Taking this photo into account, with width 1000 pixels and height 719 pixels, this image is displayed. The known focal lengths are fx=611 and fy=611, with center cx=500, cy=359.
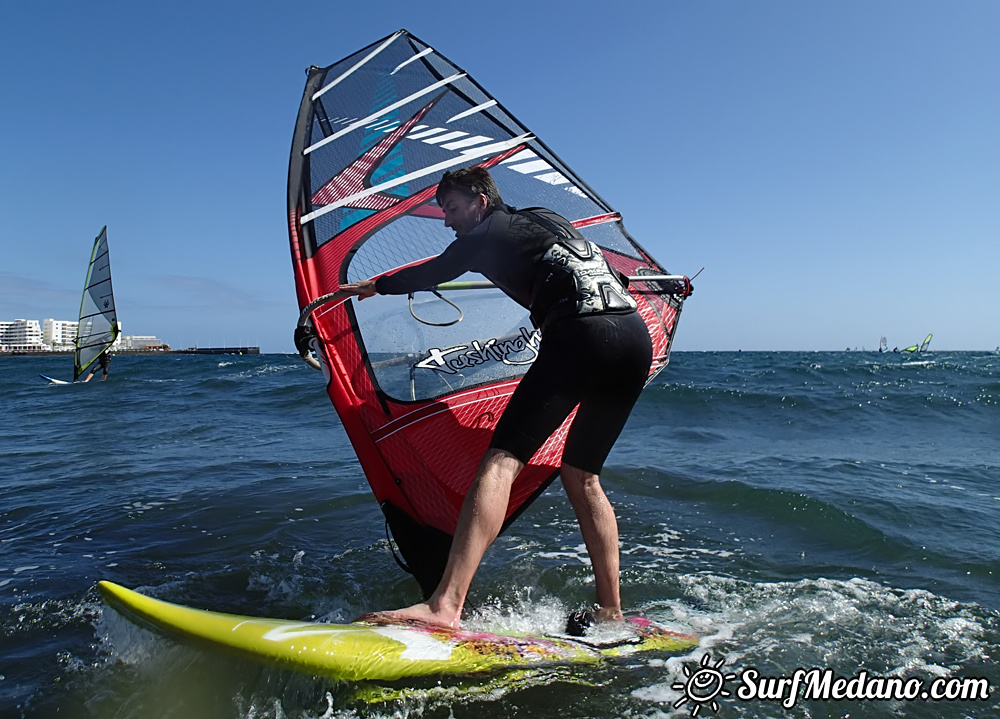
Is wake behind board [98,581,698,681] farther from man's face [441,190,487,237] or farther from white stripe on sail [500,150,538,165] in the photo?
white stripe on sail [500,150,538,165]

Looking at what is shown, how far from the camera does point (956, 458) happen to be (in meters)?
6.06

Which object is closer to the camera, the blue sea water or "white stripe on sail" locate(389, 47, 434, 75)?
the blue sea water

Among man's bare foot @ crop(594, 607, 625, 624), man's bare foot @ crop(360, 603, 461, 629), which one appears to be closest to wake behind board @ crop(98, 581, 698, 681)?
man's bare foot @ crop(360, 603, 461, 629)

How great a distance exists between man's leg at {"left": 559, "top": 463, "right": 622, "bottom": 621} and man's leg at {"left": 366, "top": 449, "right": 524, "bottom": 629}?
334 millimetres

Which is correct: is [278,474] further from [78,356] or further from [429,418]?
[78,356]

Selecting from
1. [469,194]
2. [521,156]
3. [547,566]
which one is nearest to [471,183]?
[469,194]

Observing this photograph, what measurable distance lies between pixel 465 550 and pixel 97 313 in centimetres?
Result: 2148

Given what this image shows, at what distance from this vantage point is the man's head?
2.27m

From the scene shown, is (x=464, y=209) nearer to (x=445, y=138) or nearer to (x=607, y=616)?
(x=445, y=138)

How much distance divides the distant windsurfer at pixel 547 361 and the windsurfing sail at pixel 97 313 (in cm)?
2034

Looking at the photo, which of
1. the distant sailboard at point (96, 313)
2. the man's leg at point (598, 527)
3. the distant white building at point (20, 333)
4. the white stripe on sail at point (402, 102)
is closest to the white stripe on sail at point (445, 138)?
the white stripe on sail at point (402, 102)

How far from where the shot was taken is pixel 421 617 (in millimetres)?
1970

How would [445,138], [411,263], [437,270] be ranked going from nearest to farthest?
[437,270] < [411,263] < [445,138]

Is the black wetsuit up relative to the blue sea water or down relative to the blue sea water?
up
